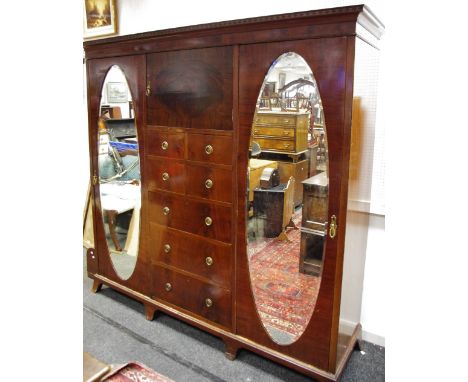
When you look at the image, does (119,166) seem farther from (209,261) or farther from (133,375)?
(133,375)

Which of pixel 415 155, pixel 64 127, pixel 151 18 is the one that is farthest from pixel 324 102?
pixel 151 18

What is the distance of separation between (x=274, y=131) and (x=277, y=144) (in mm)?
62

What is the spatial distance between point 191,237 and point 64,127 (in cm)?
185

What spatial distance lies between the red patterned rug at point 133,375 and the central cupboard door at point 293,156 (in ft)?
2.97

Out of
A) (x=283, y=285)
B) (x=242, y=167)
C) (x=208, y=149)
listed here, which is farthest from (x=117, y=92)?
(x=283, y=285)

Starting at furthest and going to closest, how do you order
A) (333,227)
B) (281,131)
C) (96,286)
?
1. (96,286)
2. (281,131)
3. (333,227)

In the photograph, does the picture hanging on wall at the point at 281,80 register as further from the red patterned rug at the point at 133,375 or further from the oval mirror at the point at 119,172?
the red patterned rug at the point at 133,375

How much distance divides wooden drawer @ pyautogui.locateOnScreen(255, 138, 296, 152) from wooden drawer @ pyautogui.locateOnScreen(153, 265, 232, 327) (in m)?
0.81

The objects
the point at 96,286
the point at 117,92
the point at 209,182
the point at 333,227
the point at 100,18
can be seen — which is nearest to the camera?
the point at 333,227

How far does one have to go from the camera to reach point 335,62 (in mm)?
1544

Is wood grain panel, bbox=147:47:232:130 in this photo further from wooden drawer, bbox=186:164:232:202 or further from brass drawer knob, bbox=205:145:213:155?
wooden drawer, bbox=186:164:232:202

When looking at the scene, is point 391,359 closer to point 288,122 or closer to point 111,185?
point 288,122

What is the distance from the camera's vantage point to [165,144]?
2.18m

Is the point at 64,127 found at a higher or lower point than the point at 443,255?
higher
